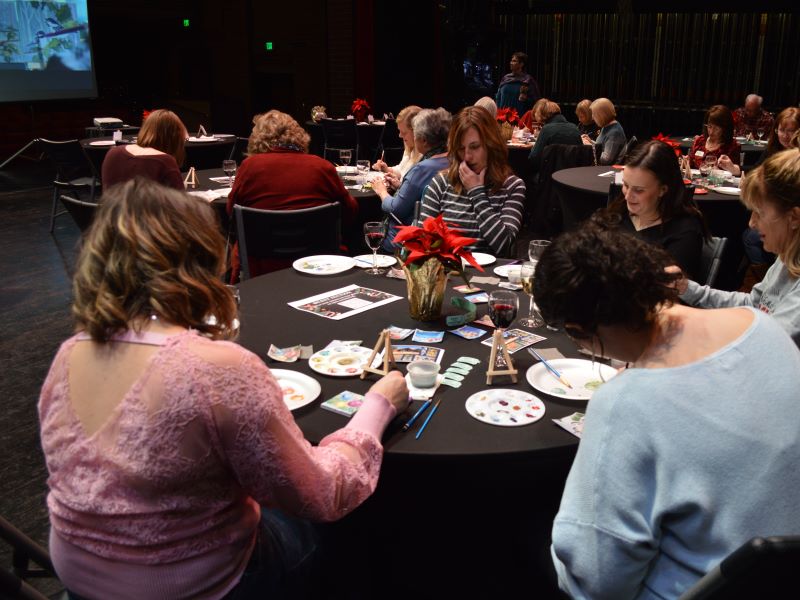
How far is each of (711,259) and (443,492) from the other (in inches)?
60.8

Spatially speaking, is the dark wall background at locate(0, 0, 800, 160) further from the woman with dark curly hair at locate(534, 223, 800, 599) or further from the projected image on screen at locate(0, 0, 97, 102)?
the woman with dark curly hair at locate(534, 223, 800, 599)

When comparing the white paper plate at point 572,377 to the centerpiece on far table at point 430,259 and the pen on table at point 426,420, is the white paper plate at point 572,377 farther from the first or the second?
the centerpiece on far table at point 430,259

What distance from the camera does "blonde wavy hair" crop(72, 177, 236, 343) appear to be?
1.24 metres

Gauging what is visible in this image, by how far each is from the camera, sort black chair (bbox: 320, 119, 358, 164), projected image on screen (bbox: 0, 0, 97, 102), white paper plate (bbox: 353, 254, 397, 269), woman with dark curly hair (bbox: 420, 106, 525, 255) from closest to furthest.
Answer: white paper plate (bbox: 353, 254, 397, 269) → woman with dark curly hair (bbox: 420, 106, 525, 255) → black chair (bbox: 320, 119, 358, 164) → projected image on screen (bbox: 0, 0, 97, 102)

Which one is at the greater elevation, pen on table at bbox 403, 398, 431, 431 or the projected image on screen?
the projected image on screen

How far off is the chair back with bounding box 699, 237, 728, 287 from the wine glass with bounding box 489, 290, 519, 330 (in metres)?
1.16

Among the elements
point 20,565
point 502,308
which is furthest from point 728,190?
point 20,565

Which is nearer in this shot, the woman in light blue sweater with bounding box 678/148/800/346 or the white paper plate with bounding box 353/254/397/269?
the woman in light blue sweater with bounding box 678/148/800/346

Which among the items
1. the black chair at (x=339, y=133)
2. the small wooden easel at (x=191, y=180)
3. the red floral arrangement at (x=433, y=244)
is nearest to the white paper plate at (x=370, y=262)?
the red floral arrangement at (x=433, y=244)

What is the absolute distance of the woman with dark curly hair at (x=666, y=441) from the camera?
111 centimetres

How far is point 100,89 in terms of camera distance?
13195 millimetres

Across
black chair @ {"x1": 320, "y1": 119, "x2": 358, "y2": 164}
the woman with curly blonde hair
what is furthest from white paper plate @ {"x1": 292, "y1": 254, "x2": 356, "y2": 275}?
black chair @ {"x1": 320, "y1": 119, "x2": 358, "y2": 164}

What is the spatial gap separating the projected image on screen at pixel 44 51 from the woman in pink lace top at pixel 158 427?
1063cm

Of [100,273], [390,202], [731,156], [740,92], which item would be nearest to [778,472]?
[100,273]
